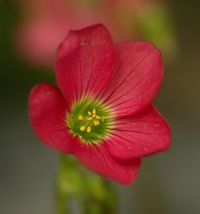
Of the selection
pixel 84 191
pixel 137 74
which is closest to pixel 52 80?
pixel 84 191

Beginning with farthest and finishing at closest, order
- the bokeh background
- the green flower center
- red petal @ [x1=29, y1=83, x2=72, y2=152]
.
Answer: the bokeh background → the green flower center → red petal @ [x1=29, y1=83, x2=72, y2=152]

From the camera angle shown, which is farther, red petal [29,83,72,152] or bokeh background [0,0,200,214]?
bokeh background [0,0,200,214]

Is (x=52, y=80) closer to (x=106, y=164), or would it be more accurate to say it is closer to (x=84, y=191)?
(x=84, y=191)

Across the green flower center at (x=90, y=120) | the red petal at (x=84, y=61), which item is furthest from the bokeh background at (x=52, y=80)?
the red petal at (x=84, y=61)

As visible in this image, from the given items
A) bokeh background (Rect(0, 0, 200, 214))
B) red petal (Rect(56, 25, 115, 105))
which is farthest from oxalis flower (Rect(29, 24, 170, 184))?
bokeh background (Rect(0, 0, 200, 214))

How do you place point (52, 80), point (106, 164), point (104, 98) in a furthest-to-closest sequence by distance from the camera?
1. point (52, 80)
2. point (104, 98)
3. point (106, 164)

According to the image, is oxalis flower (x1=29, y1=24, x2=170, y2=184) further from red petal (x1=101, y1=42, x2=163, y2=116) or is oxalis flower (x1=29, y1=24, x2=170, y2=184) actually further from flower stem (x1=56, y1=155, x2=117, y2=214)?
flower stem (x1=56, y1=155, x2=117, y2=214)
